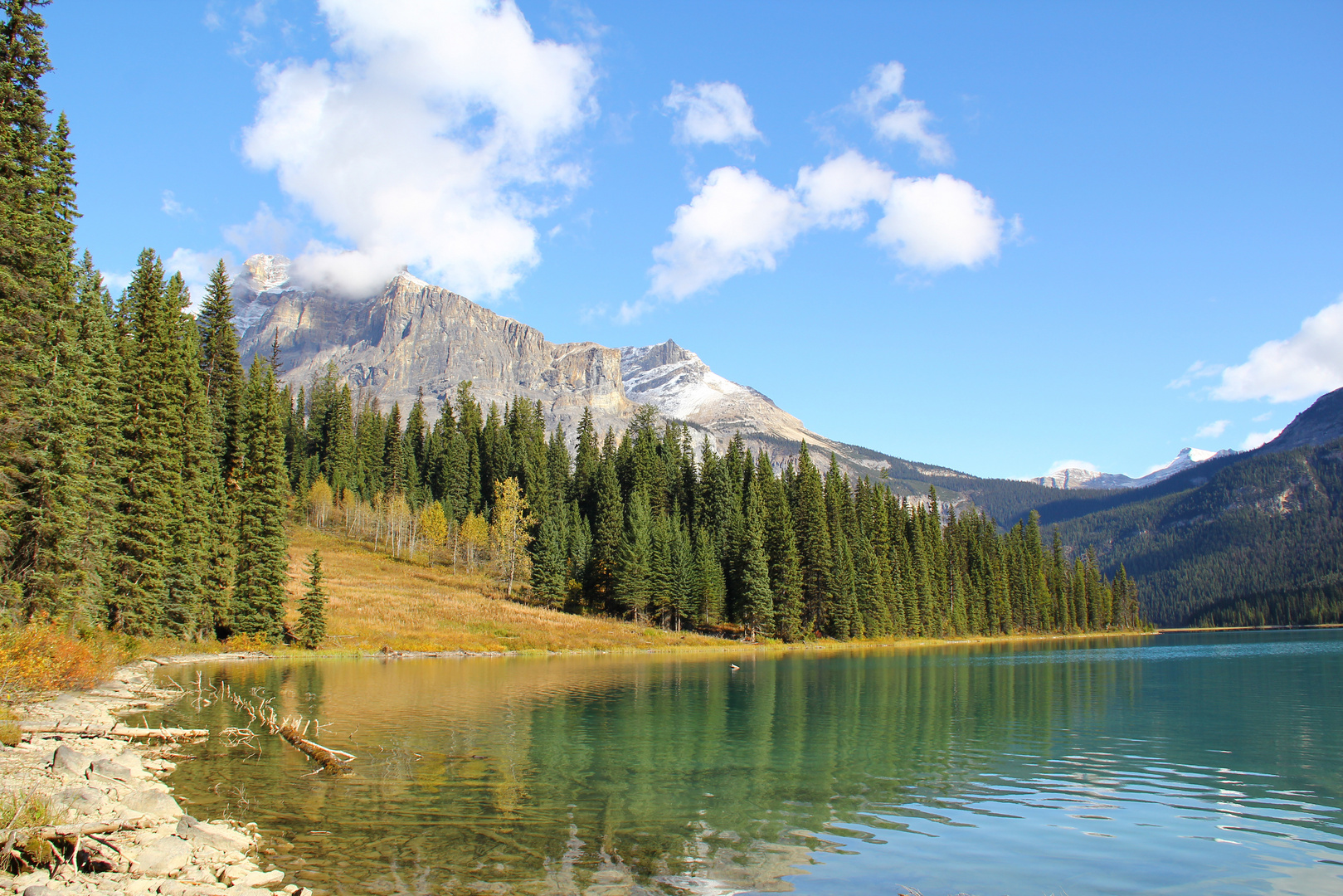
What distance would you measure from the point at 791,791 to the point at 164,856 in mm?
13095

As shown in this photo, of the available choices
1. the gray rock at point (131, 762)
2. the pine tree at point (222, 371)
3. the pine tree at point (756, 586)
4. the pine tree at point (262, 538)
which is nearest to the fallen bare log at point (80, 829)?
the gray rock at point (131, 762)

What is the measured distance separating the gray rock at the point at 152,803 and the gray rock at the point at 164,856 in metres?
1.73

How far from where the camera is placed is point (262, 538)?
198ft

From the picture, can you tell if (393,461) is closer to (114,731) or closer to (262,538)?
(262,538)

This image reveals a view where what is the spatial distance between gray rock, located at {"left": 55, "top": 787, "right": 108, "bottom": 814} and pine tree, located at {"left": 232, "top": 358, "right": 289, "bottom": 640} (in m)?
50.8

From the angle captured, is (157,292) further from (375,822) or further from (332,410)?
(332,410)

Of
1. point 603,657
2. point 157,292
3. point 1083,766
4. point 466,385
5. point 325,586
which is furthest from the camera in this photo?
point 466,385

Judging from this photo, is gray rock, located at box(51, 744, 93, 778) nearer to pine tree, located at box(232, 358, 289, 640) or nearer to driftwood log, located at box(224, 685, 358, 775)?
driftwood log, located at box(224, 685, 358, 775)

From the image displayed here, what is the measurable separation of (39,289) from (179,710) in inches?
623

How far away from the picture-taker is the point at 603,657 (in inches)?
2805

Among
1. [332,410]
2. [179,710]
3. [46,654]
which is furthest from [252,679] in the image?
[332,410]

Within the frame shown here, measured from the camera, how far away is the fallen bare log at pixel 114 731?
20141 mm

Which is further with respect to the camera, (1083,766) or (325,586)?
(325,586)

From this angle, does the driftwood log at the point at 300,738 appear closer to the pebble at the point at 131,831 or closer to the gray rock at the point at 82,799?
the pebble at the point at 131,831
